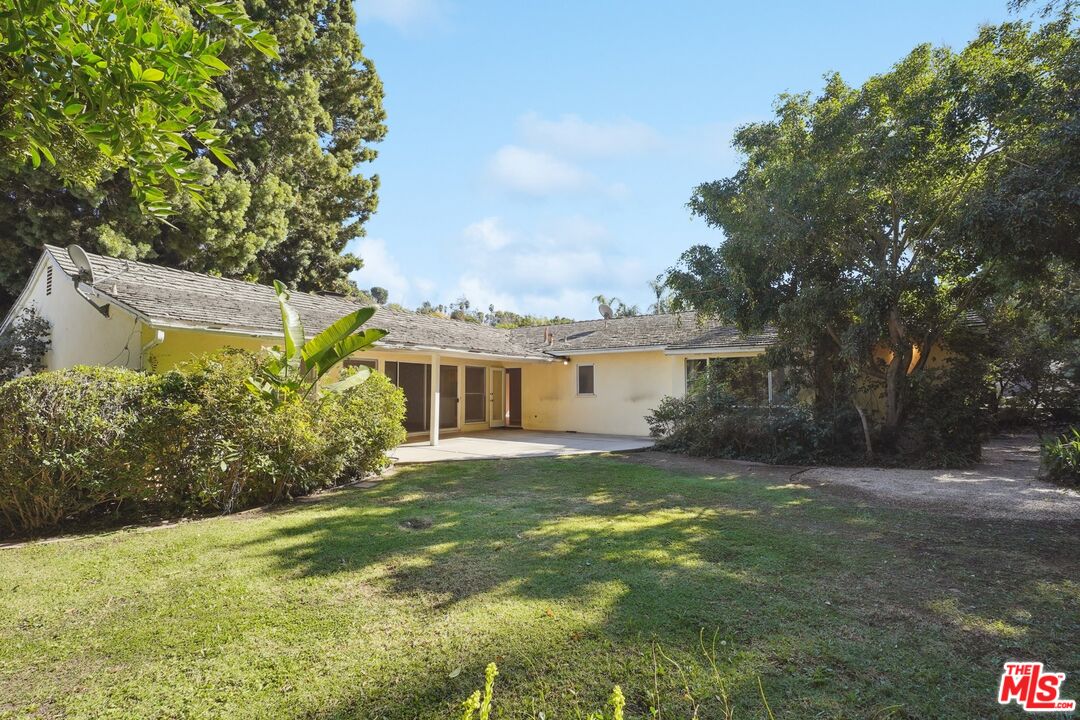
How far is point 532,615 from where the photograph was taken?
155 inches

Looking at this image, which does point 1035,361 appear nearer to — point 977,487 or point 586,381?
point 977,487

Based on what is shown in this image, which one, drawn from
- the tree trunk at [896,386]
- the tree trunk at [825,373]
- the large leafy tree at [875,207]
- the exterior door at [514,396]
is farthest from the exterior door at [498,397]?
the tree trunk at [896,386]

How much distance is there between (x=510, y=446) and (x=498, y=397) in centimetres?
639

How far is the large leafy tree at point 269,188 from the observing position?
16.0m

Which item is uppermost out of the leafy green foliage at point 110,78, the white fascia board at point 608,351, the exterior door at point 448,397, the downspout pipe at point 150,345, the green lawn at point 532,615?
the white fascia board at point 608,351

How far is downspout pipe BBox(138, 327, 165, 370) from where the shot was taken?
994 centimetres

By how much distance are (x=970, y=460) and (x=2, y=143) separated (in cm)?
1521

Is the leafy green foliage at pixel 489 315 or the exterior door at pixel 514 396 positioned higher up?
the leafy green foliage at pixel 489 315

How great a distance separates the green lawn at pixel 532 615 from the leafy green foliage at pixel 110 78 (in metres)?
2.89

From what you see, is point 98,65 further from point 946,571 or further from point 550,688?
point 946,571

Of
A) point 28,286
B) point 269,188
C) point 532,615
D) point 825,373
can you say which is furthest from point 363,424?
point 269,188

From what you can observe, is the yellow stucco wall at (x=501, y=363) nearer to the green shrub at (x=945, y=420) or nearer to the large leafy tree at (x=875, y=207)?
the large leafy tree at (x=875, y=207)

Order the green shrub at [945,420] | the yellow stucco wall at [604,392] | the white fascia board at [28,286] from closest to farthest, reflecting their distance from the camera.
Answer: the green shrub at [945,420]
the white fascia board at [28,286]
the yellow stucco wall at [604,392]

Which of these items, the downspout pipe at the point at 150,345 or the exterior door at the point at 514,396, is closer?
the downspout pipe at the point at 150,345
